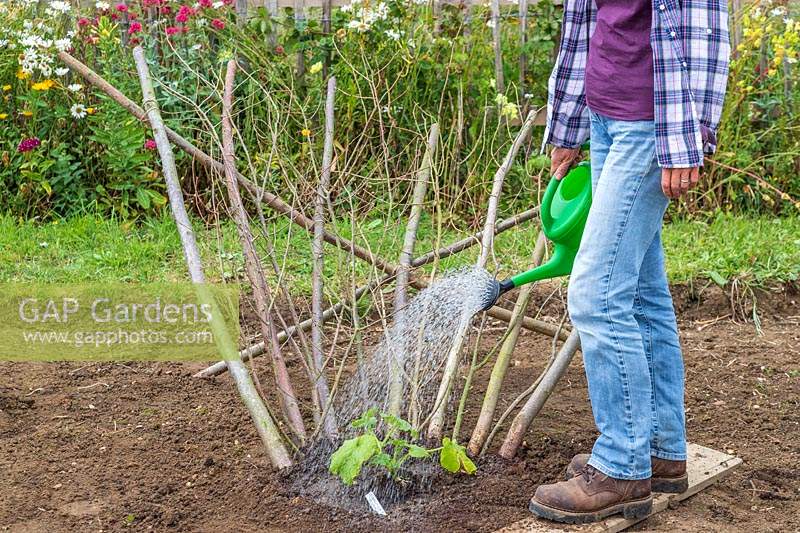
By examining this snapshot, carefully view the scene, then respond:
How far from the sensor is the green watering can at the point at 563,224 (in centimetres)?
284

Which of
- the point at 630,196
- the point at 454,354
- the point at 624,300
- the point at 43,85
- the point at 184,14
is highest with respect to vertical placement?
the point at 184,14

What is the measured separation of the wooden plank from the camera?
2773mm

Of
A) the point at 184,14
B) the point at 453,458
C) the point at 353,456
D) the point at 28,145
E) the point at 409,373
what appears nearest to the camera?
the point at 353,456

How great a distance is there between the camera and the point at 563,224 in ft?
9.37

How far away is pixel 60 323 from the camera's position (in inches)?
181

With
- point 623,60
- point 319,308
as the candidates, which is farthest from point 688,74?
point 319,308

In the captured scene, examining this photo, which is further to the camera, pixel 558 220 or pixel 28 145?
pixel 28 145

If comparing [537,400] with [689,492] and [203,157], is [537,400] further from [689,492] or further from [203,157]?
[203,157]

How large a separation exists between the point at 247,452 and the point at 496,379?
82cm

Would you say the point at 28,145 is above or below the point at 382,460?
above

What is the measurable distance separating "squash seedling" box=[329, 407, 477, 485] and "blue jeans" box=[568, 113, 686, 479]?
0.38m

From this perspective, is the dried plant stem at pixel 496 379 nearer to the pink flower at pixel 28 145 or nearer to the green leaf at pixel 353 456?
the green leaf at pixel 353 456

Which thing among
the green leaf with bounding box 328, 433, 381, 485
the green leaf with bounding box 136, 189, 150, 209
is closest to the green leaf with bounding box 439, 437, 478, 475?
the green leaf with bounding box 328, 433, 381, 485

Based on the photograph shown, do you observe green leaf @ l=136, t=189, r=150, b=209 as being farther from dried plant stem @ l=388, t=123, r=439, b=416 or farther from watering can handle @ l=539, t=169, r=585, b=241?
watering can handle @ l=539, t=169, r=585, b=241
